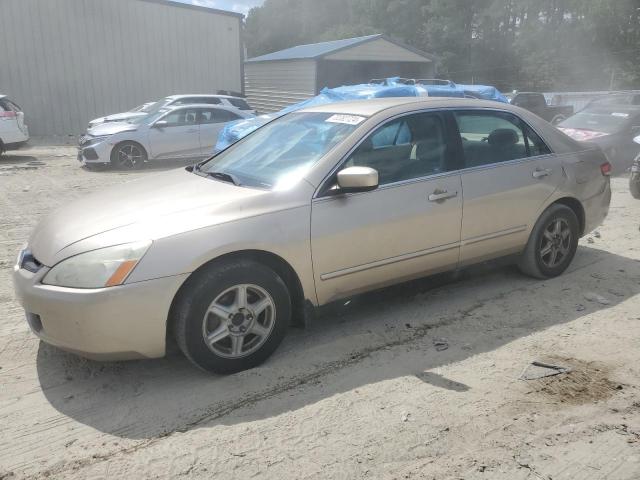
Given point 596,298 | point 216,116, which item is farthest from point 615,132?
point 216,116

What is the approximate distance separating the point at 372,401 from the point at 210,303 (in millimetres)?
1054

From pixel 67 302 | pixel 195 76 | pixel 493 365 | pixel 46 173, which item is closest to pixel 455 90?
pixel 46 173

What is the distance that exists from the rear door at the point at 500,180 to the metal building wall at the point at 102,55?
18912 millimetres

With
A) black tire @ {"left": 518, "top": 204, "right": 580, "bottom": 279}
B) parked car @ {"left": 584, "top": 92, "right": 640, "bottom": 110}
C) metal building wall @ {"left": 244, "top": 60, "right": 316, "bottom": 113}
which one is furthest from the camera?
metal building wall @ {"left": 244, "top": 60, "right": 316, "bottom": 113}

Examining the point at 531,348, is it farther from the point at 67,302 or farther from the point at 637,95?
the point at 637,95

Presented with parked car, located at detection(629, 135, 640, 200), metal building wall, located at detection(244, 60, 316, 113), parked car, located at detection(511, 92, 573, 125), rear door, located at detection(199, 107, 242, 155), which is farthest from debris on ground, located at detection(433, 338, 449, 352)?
metal building wall, located at detection(244, 60, 316, 113)

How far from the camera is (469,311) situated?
14.3 feet

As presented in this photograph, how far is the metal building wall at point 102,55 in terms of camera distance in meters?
19.1

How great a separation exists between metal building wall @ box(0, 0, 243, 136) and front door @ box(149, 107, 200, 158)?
8.98 metres

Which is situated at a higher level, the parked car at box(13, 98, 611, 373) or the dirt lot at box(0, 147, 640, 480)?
the parked car at box(13, 98, 611, 373)

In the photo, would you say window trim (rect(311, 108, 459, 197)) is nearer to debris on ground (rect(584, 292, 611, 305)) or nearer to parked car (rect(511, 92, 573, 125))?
debris on ground (rect(584, 292, 611, 305))

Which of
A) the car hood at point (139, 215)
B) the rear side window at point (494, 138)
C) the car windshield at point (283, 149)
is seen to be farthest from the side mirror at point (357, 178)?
the rear side window at point (494, 138)

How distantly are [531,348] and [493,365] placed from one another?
1.28ft

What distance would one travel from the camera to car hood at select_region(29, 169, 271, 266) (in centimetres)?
313
